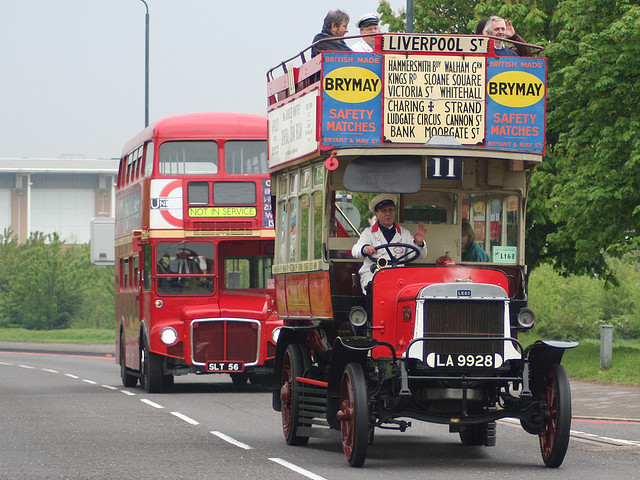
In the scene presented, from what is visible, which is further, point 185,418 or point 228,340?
point 228,340

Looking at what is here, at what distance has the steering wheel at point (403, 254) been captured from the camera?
41.1ft

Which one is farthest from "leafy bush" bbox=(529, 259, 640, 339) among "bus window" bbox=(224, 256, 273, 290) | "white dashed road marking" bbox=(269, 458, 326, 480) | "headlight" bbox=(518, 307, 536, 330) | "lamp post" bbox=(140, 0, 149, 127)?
"white dashed road marking" bbox=(269, 458, 326, 480)

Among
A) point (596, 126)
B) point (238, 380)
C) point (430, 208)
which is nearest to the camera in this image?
point (430, 208)

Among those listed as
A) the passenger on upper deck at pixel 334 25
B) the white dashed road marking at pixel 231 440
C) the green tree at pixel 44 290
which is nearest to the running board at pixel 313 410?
the white dashed road marking at pixel 231 440

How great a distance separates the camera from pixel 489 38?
12812 millimetres

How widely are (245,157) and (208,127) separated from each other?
853mm

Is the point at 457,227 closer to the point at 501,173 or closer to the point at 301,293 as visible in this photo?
the point at 501,173

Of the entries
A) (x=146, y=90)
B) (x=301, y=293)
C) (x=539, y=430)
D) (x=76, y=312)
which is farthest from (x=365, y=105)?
(x=76, y=312)

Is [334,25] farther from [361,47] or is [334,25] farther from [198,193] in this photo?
[198,193]

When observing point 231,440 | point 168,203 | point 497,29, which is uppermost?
point 497,29

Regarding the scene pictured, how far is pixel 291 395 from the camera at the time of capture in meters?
14.0

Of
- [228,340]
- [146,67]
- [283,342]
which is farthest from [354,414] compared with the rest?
[146,67]

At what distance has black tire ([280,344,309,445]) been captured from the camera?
13789 millimetres

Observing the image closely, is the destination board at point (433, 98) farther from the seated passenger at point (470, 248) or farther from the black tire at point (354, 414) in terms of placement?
the black tire at point (354, 414)
